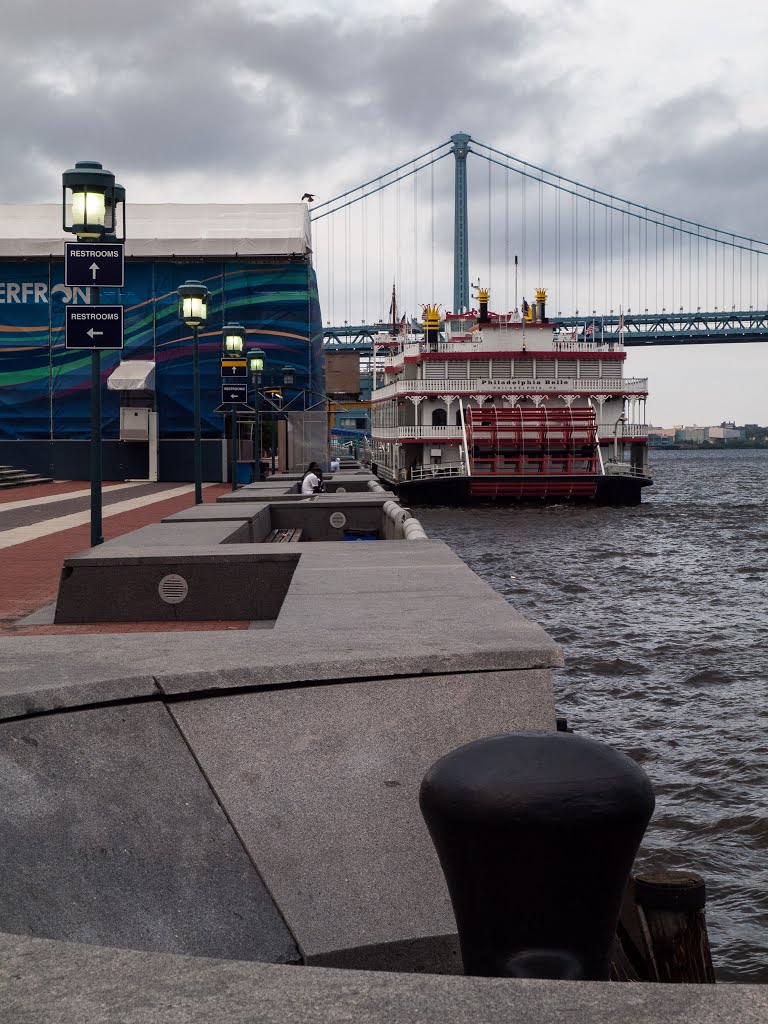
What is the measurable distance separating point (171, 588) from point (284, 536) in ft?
20.9

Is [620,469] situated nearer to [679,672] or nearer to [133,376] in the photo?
[133,376]

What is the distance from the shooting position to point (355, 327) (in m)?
134

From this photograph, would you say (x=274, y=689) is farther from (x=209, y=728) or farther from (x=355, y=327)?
(x=355, y=327)

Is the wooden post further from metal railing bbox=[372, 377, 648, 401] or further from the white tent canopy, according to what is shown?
metal railing bbox=[372, 377, 648, 401]

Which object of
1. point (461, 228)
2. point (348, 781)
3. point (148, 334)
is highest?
point (461, 228)

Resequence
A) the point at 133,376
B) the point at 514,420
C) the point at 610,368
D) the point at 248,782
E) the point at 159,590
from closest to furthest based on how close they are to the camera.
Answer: the point at 248,782, the point at 159,590, the point at 133,376, the point at 514,420, the point at 610,368

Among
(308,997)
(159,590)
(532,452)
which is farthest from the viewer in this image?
(532,452)

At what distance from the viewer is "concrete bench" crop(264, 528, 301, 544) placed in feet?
44.1

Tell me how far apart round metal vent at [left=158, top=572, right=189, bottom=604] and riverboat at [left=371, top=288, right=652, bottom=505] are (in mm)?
37660

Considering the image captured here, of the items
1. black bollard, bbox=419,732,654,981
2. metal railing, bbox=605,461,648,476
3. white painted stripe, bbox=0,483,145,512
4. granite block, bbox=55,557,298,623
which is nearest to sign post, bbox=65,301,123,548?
granite block, bbox=55,557,298,623

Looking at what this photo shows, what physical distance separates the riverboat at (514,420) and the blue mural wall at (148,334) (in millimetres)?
6112

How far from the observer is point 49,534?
16.3 metres

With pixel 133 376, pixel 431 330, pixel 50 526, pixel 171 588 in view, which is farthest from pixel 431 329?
pixel 171 588

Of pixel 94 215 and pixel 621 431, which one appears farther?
pixel 621 431
